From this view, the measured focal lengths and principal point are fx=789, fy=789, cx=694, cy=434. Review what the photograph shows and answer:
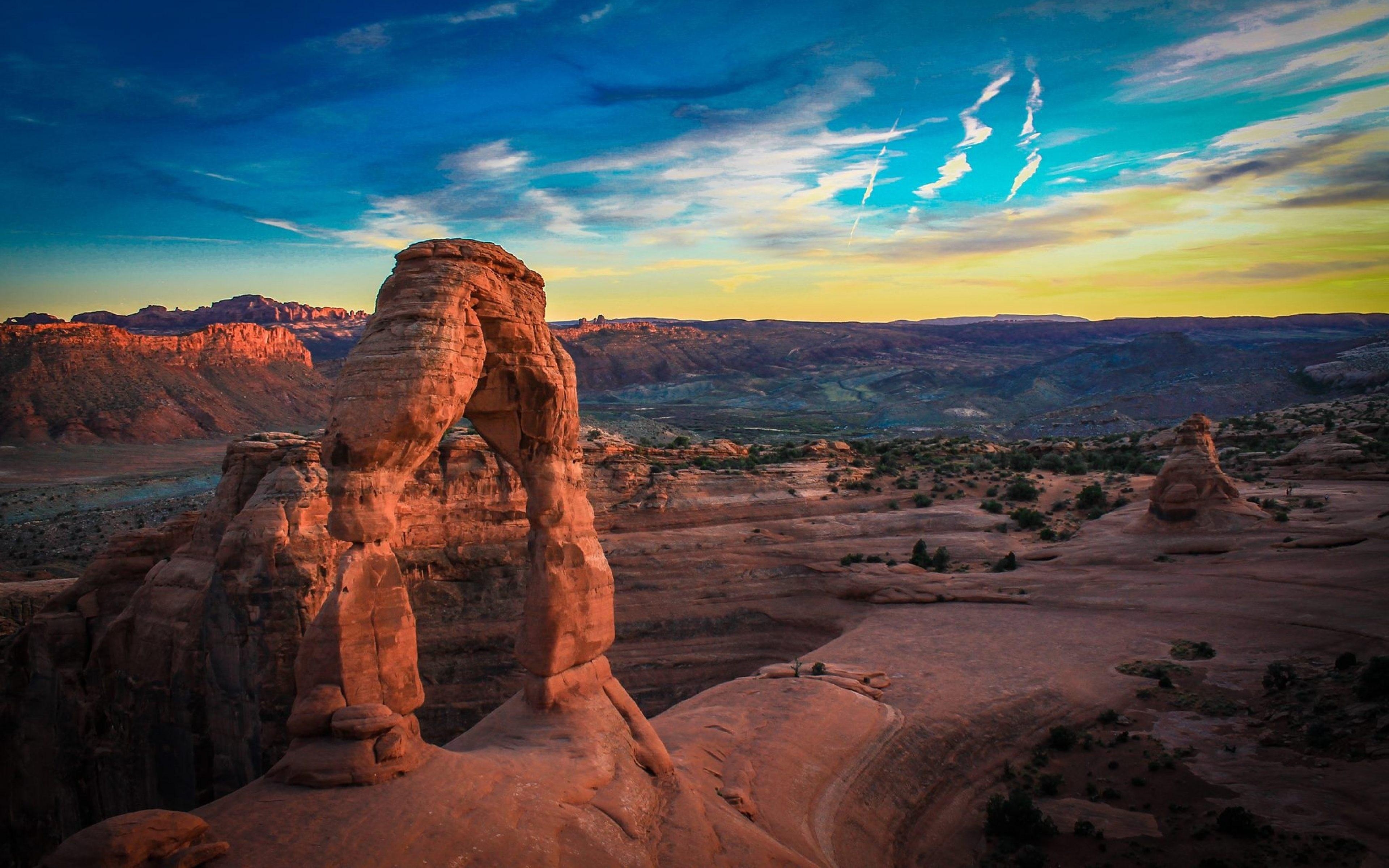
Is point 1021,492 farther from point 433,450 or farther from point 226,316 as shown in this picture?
point 226,316

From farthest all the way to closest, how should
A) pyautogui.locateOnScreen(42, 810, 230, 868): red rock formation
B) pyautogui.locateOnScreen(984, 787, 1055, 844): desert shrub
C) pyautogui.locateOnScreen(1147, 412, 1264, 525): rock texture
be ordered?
pyautogui.locateOnScreen(1147, 412, 1264, 525): rock texture → pyautogui.locateOnScreen(984, 787, 1055, 844): desert shrub → pyautogui.locateOnScreen(42, 810, 230, 868): red rock formation

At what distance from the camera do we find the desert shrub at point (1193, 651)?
16.4 metres

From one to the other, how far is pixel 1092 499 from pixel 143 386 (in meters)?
91.0

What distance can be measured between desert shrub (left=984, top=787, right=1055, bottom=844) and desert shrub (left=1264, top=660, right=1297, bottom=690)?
5.83 metres

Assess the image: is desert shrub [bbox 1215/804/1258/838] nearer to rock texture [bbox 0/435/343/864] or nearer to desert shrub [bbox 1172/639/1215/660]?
desert shrub [bbox 1172/639/1215/660]

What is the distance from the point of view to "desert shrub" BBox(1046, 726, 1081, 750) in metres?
13.5

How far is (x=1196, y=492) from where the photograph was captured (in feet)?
75.4

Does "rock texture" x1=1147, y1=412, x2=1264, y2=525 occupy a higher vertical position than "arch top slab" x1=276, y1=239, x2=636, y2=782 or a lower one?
lower

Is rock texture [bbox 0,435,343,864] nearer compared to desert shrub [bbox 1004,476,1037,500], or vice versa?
rock texture [bbox 0,435,343,864]

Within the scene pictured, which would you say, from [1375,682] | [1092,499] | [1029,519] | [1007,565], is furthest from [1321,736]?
[1092,499]

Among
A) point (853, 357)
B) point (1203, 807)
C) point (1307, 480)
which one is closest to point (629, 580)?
point (1203, 807)

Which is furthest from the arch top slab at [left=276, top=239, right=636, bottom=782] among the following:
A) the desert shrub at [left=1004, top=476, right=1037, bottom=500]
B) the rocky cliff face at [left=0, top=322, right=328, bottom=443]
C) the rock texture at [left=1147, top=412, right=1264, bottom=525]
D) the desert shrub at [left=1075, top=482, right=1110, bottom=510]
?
the rocky cliff face at [left=0, top=322, right=328, bottom=443]

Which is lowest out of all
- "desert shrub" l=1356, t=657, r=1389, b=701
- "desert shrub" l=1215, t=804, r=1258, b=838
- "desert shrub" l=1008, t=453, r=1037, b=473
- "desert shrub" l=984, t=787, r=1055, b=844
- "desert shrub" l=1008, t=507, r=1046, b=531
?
"desert shrub" l=984, t=787, r=1055, b=844

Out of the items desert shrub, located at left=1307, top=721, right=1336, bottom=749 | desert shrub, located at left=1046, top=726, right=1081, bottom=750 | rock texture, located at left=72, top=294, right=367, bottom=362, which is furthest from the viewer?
rock texture, located at left=72, top=294, right=367, bottom=362
